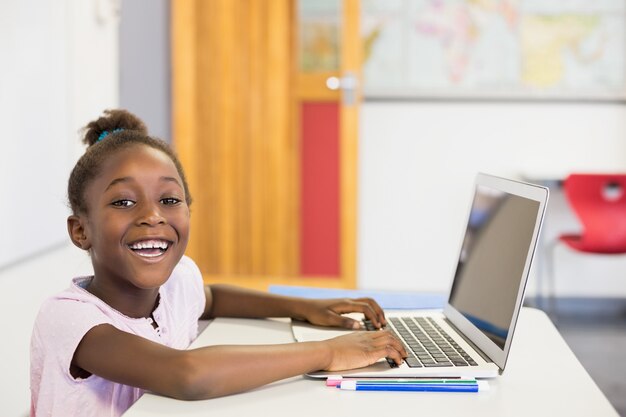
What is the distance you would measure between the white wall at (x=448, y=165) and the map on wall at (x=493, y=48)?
10 cm

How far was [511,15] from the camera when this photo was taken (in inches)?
190

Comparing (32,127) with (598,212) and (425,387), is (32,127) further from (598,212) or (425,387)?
(598,212)

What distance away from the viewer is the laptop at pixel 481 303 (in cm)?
130

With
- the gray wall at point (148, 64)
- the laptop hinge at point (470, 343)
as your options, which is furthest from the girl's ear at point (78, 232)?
the gray wall at point (148, 64)

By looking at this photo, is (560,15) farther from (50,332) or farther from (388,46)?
(50,332)

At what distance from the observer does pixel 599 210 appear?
426 centimetres

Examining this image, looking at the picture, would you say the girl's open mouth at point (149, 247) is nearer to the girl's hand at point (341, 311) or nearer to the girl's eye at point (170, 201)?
the girl's eye at point (170, 201)

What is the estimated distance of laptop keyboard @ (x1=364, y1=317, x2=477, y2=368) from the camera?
52.9 inches

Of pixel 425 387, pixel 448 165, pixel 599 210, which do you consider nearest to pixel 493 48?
pixel 448 165

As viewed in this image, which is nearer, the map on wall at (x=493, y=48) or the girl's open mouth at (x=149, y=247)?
the girl's open mouth at (x=149, y=247)

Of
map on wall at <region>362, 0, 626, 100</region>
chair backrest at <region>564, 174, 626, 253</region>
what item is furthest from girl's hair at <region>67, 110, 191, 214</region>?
map on wall at <region>362, 0, 626, 100</region>

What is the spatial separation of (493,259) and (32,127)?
70.1 inches

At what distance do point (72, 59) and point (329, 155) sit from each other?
6.25 ft

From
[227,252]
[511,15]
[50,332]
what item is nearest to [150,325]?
[50,332]
